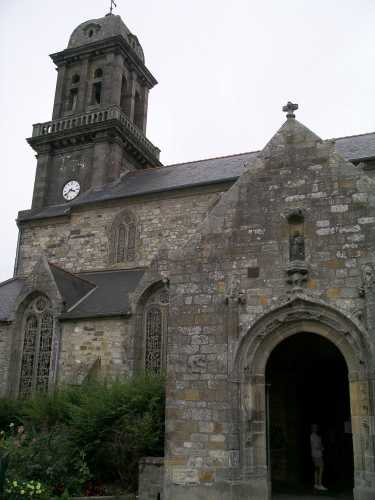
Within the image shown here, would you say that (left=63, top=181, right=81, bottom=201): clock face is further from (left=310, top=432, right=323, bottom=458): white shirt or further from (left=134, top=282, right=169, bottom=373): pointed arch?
(left=310, top=432, right=323, bottom=458): white shirt

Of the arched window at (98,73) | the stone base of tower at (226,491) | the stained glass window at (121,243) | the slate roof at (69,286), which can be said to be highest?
the arched window at (98,73)

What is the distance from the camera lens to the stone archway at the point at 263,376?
8.61 m

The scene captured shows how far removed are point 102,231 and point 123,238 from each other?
3.51 feet

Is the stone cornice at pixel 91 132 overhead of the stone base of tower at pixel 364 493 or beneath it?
overhead

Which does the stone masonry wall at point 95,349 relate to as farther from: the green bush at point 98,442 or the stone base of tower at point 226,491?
the stone base of tower at point 226,491

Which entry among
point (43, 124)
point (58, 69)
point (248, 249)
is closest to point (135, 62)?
point (58, 69)

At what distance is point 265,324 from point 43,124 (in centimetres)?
2212

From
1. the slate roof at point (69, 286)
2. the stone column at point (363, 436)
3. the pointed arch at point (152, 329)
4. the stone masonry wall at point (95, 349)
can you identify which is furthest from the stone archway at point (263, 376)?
the slate roof at point (69, 286)

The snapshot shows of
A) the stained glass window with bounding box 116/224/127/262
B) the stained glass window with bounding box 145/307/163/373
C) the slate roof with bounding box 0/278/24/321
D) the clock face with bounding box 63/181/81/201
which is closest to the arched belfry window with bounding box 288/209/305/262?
the stained glass window with bounding box 145/307/163/373

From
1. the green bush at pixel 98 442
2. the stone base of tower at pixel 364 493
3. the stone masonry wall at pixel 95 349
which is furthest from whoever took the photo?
the stone masonry wall at pixel 95 349

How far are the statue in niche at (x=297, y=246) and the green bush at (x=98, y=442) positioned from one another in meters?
4.04

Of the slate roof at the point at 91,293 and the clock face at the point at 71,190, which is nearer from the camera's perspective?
the slate roof at the point at 91,293

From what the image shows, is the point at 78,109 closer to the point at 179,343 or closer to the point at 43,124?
the point at 43,124

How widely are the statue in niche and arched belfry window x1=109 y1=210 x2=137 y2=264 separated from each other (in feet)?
39.8
